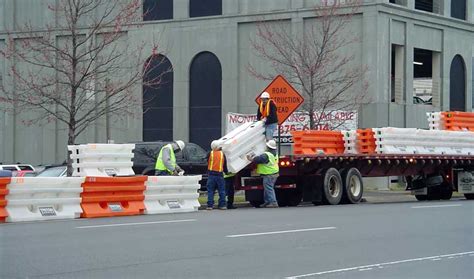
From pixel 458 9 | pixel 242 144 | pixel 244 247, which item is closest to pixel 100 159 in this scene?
pixel 242 144

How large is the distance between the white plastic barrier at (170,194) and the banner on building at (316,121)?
11.2 metres

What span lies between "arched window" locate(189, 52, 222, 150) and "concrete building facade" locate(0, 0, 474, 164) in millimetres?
47

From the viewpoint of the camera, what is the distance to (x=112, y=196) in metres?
19.4

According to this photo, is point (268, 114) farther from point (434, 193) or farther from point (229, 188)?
point (434, 193)

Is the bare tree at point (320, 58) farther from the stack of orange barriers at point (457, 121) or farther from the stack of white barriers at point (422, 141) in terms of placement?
the stack of white barriers at point (422, 141)

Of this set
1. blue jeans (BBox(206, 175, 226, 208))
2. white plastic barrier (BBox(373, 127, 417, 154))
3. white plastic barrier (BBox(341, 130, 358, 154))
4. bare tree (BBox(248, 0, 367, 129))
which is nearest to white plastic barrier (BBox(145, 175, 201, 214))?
blue jeans (BBox(206, 175, 226, 208))

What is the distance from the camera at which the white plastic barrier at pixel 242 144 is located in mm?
Answer: 21641

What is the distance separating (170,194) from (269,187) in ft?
9.50

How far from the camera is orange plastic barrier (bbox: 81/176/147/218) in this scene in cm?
1900

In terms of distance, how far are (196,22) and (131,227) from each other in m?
24.4

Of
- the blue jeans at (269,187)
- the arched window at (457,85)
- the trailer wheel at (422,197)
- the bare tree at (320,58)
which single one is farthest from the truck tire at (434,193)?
the arched window at (457,85)

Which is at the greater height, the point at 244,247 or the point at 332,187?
the point at 332,187

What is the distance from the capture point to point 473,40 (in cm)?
4238

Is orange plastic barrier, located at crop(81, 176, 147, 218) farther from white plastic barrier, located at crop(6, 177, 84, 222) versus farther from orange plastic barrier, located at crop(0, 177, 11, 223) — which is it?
orange plastic barrier, located at crop(0, 177, 11, 223)
